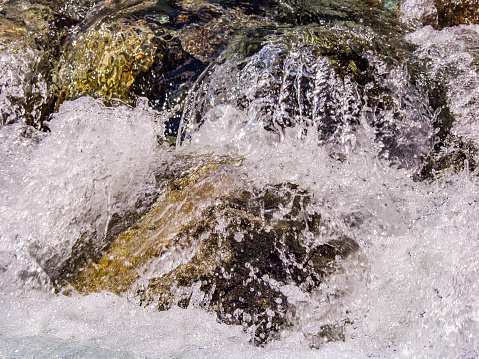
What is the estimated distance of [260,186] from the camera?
183 cm

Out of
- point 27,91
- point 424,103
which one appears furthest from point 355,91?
point 27,91

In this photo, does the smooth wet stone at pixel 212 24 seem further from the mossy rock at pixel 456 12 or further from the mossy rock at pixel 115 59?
the mossy rock at pixel 456 12

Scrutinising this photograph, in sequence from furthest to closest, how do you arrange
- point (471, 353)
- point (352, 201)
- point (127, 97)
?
point (127, 97), point (352, 201), point (471, 353)

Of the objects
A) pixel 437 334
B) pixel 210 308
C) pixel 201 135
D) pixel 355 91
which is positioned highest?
pixel 355 91

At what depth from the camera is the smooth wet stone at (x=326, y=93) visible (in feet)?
6.66

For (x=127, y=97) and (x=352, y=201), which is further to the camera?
(x=127, y=97)

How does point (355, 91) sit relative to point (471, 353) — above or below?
above

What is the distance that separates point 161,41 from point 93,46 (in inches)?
16.9

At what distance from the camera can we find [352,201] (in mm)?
1781

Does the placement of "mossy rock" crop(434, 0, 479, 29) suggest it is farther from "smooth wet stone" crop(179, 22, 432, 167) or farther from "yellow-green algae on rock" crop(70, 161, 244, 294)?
"yellow-green algae on rock" crop(70, 161, 244, 294)

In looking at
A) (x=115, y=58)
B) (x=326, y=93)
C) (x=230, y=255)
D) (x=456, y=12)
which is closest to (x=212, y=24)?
(x=115, y=58)

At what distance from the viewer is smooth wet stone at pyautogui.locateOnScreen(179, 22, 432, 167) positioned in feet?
6.66

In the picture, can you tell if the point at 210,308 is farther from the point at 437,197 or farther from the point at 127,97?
the point at 127,97

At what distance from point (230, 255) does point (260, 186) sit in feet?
1.29
